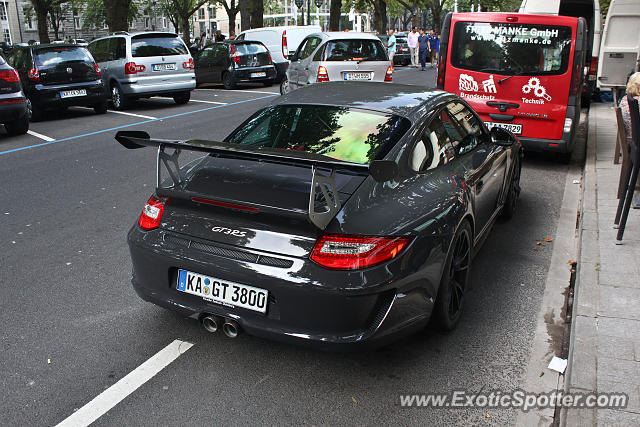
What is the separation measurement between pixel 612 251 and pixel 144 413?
12.8 ft

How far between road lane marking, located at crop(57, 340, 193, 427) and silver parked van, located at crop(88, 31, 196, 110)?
12210 millimetres

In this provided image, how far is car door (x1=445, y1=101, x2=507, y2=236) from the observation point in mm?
4498

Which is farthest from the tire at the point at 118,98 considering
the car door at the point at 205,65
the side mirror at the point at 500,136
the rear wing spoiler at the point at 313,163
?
the rear wing spoiler at the point at 313,163

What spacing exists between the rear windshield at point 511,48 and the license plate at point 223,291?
6.67 meters

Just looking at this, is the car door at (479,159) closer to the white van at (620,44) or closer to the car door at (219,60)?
the white van at (620,44)

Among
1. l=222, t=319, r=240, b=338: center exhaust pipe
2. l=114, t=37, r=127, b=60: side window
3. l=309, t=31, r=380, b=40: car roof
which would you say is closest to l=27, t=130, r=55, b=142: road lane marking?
l=114, t=37, r=127, b=60: side window

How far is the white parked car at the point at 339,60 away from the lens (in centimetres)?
1408

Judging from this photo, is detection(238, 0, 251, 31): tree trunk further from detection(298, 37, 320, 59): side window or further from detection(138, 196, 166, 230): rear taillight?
detection(138, 196, 166, 230): rear taillight

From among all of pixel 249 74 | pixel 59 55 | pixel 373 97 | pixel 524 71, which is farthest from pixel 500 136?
pixel 249 74

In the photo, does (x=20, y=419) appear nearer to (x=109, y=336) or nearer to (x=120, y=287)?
(x=109, y=336)

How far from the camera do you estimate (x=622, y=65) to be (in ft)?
50.9

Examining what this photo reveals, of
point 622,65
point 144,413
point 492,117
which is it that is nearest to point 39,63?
point 492,117

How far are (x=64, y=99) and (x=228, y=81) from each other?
24.9 feet

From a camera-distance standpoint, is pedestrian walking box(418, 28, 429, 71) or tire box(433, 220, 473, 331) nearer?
tire box(433, 220, 473, 331)
